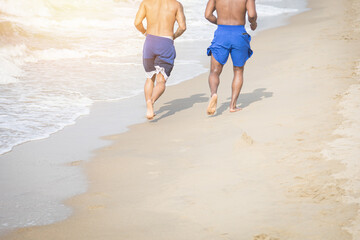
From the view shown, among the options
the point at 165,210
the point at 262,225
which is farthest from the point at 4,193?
the point at 262,225

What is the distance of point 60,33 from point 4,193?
14.4 m

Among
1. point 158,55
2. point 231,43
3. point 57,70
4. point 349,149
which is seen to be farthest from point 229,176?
point 57,70

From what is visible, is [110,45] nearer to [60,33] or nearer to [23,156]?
[60,33]

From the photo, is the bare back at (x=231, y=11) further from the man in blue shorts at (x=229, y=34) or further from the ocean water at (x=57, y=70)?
the ocean water at (x=57, y=70)

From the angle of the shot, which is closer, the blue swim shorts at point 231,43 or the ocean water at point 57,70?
the ocean water at point 57,70

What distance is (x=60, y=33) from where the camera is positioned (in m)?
17.3

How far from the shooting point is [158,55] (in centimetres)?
602

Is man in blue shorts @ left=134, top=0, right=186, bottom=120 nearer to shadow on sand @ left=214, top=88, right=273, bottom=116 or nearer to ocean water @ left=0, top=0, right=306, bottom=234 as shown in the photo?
shadow on sand @ left=214, top=88, right=273, bottom=116

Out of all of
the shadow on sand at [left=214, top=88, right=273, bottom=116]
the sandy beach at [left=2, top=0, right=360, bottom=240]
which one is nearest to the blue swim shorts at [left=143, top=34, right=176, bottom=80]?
the sandy beach at [left=2, top=0, right=360, bottom=240]

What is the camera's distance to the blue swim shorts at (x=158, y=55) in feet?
19.6

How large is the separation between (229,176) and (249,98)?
3326 mm

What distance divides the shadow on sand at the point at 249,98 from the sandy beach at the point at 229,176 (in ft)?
0.09

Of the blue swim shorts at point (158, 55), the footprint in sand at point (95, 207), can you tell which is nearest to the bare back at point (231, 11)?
the blue swim shorts at point (158, 55)

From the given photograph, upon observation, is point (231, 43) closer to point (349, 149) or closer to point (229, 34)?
point (229, 34)
